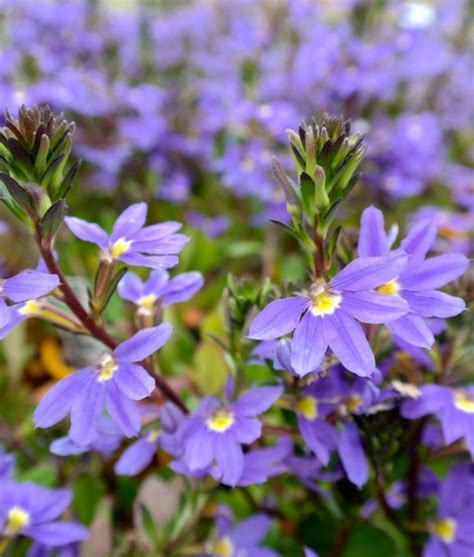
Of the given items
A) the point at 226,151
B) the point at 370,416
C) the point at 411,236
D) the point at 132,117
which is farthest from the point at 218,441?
the point at 132,117

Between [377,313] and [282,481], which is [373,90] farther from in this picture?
[377,313]

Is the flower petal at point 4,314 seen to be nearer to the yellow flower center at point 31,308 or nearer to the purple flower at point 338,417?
the yellow flower center at point 31,308

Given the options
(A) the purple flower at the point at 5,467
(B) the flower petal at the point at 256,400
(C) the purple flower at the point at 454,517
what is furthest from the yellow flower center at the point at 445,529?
(A) the purple flower at the point at 5,467

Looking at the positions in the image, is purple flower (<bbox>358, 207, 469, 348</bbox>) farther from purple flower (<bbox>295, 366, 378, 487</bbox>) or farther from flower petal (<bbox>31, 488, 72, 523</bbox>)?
flower petal (<bbox>31, 488, 72, 523</bbox>)

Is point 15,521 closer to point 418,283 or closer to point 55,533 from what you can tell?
point 55,533

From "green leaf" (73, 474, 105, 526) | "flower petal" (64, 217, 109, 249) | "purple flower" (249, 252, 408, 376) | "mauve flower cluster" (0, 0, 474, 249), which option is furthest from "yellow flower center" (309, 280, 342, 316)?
"mauve flower cluster" (0, 0, 474, 249)

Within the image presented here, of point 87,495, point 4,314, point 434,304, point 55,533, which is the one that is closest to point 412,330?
point 434,304
